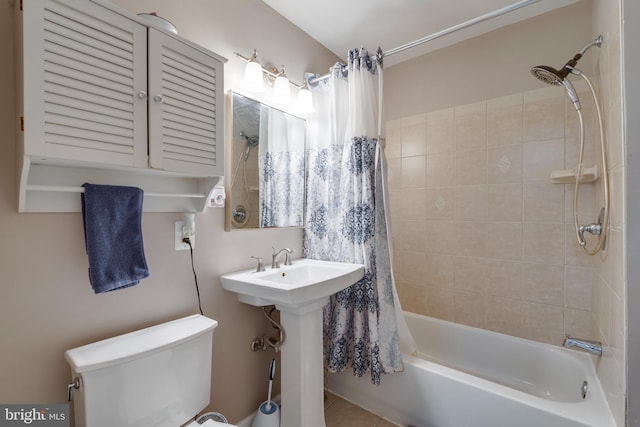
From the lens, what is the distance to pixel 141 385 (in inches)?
40.8

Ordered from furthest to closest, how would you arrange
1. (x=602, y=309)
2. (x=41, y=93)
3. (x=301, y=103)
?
(x=301, y=103) → (x=602, y=309) → (x=41, y=93)

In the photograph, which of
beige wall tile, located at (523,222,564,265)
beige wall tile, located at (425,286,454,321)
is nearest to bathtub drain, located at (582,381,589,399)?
beige wall tile, located at (523,222,564,265)

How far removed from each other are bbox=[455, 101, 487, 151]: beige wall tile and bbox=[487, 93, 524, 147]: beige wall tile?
0.11ft

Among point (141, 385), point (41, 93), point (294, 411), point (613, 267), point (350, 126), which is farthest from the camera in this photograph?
point (350, 126)

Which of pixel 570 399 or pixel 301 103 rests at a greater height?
pixel 301 103

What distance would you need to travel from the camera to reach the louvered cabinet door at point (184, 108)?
108 cm

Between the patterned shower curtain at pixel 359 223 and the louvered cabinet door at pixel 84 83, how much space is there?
3.62ft

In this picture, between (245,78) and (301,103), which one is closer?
(245,78)

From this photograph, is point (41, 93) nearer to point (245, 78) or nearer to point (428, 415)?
point (245, 78)

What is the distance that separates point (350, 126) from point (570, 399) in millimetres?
2026

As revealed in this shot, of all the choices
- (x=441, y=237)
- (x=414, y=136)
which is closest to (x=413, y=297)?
(x=441, y=237)

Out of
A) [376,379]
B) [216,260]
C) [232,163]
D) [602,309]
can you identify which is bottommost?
[376,379]

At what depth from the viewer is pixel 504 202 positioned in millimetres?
2074

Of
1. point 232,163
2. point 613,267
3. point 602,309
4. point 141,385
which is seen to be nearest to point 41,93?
point 232,163
